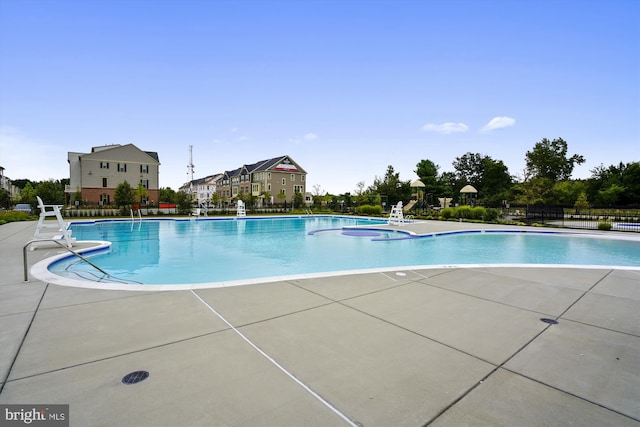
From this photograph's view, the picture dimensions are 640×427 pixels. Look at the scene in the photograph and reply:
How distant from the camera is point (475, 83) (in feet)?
65.8

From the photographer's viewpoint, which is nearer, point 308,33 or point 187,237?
point 187,237

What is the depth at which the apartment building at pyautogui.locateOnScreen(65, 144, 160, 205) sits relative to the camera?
118 ft

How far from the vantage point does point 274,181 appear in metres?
48.1

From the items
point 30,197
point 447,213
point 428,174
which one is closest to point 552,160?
point 428,174

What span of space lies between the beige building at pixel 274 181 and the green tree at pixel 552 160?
124 ft

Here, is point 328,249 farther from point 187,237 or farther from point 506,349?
point 506,349

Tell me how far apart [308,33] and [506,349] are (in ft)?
65.5

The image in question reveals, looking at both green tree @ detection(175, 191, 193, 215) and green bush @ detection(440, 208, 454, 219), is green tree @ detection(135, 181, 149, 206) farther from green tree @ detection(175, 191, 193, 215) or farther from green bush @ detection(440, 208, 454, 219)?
green bush @ detection(440, 208, 454, 219)

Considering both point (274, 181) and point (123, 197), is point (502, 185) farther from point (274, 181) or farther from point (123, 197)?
point (123, 197)

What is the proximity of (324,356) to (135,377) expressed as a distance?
1564 millimetres

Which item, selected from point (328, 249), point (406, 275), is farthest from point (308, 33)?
point (406, 275)

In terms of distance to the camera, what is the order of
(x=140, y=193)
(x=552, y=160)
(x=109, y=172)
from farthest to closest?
(x=552, y=160) → (x=109, y=172) → (x=140, y=193)

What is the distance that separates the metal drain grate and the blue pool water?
18.0 ft

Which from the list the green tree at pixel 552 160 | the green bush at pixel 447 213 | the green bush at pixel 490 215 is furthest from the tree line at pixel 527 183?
the green bush at pixel 447 213
